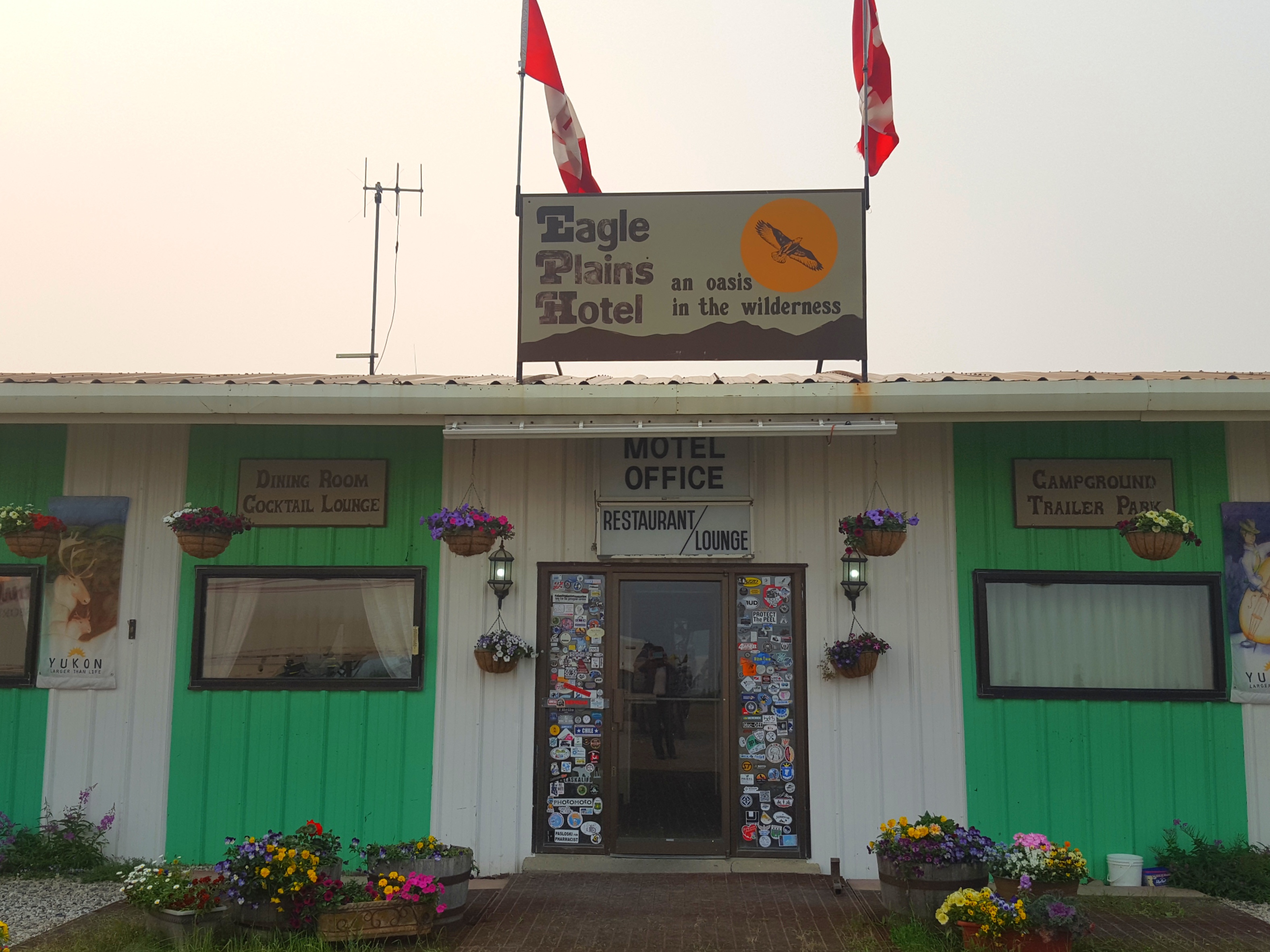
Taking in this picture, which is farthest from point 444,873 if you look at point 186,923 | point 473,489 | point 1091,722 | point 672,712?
point 1091,722

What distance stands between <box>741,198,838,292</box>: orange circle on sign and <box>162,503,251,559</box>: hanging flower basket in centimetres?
414

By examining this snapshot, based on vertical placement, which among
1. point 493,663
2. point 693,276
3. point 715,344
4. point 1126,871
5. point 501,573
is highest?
point 693,276

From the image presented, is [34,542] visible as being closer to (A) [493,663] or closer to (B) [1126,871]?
(A) [493,663]

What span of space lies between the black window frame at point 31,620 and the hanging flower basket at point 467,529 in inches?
128

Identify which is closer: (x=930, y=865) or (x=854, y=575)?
(x=930, y=865)

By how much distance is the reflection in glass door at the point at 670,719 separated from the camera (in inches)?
305

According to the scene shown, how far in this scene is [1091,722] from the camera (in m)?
7.67

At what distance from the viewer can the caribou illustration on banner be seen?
8.02 metres

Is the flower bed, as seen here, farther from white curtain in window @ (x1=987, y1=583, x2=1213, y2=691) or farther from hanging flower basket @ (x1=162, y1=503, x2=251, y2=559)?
hanging flower basket @ (x1=162, y1=503, x2=251, y2=559)

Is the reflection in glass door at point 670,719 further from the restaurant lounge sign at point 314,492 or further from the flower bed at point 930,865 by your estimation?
the restaurant lounge sign at point 314,492

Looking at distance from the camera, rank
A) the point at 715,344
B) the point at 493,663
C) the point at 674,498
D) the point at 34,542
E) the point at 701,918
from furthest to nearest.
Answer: the point at 674,498
the point at 493,663
the point at 715,344
the point at 34,542
the point at 701,918

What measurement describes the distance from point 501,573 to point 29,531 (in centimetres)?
330

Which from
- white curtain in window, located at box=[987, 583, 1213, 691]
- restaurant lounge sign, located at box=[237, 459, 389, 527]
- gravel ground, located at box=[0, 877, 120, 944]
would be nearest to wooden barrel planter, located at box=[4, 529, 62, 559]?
restaurant lounge sign, located at box=[237, 459, 389, 527]

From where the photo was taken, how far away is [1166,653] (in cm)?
775
